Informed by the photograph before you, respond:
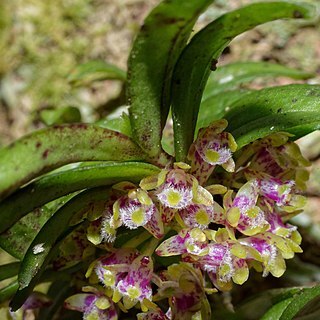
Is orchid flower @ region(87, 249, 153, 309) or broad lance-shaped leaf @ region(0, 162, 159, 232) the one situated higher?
broad lance-shaped leaf @ region(0, 162, 159, 232)

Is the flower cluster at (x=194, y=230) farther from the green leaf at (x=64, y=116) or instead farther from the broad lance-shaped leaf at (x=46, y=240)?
the green leaf at (x=64, y=116)

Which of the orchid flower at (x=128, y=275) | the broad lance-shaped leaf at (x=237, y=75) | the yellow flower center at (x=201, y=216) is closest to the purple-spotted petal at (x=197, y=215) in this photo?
the yellow flower center at (x=201, y=216)

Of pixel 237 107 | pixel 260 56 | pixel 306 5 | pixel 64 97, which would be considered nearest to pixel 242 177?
pixel 237 107

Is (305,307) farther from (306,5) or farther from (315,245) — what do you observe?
(315,245)

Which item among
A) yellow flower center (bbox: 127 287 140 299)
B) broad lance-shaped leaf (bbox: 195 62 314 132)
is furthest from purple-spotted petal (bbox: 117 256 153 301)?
broad lance-shaped leaf (bbox: 195 62 314 132)

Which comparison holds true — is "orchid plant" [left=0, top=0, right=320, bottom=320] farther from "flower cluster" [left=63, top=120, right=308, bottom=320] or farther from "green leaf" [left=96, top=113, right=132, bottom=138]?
"green leaf" [left=96, top=113, right=132, bottom=138]

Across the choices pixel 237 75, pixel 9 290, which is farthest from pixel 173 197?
pixel 237 75

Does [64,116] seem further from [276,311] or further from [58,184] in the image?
[276,311]

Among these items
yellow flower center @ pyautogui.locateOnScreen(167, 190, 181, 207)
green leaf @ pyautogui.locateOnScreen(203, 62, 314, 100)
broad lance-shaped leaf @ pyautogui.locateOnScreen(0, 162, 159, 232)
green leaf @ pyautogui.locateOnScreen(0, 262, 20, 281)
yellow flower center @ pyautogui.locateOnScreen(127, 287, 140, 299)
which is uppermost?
broad lance-shaped leaf @ pyautogui.locateOnScreen(0, 162, 159, 232)
